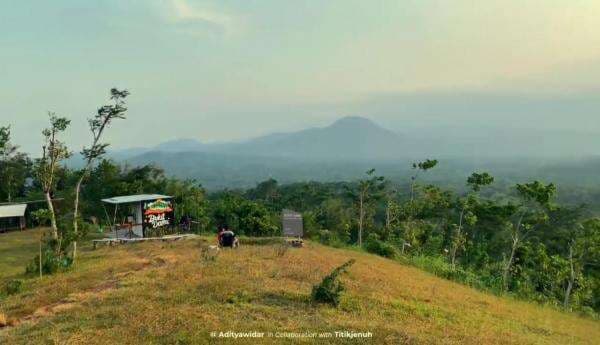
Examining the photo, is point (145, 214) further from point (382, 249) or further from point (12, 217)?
point (382, 249)

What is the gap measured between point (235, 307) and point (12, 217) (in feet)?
101

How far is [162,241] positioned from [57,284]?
10.2 metres

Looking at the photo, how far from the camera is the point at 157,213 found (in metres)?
27.0

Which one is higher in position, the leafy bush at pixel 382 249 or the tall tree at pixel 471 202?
the tall tree at pixel 471 202

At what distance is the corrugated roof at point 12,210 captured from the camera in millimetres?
33125

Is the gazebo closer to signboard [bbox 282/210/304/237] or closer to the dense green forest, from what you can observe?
the dense green forest

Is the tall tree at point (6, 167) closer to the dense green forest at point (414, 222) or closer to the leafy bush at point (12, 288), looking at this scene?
the dense green forest at point (414, 222)

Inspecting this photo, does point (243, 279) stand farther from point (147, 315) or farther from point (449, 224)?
point (449, 224)

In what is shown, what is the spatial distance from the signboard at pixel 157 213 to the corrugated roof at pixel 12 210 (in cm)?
1421

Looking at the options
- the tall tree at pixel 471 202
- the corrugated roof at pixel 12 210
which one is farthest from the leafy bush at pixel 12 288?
the tall tree at pixel 471 202

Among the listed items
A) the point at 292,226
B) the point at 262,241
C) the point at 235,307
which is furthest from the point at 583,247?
the point at 235,307

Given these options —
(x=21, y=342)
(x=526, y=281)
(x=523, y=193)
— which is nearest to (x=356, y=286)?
(x=21, y=342)

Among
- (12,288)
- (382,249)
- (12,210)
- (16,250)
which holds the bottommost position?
(382,249)

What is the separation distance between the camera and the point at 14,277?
18453mm
